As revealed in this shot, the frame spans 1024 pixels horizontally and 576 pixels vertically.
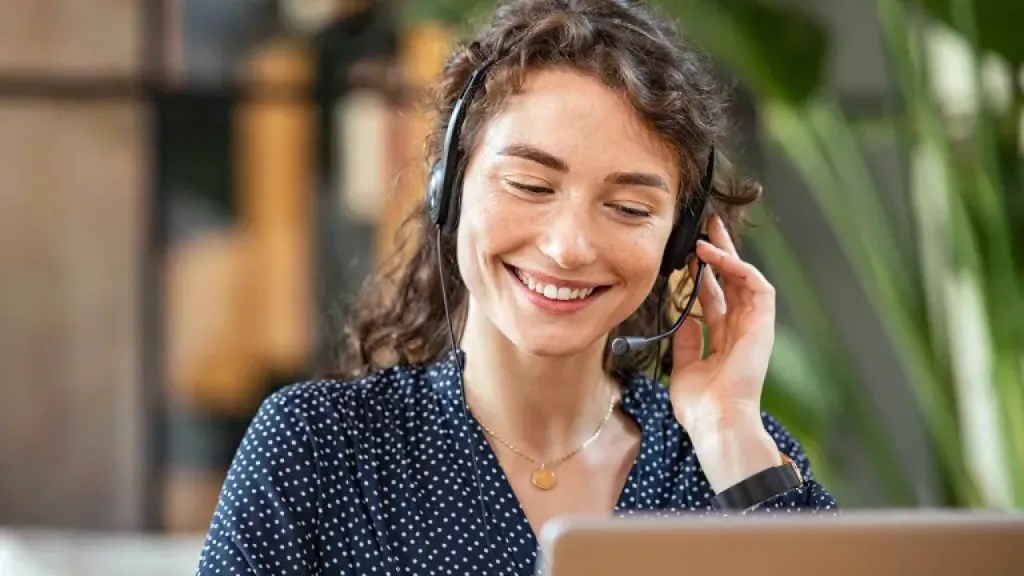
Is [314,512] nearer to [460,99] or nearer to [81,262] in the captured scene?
[460,99]

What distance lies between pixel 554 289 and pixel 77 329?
3.37 meters

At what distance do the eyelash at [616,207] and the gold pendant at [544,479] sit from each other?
273 millimetres

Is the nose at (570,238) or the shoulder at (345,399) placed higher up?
the nose at (570,238)

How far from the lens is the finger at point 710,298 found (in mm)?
1588

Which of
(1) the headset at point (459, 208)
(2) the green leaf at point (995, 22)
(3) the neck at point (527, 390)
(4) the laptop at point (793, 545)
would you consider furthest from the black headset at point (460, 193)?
(2) the green leaf at point (995, 22)

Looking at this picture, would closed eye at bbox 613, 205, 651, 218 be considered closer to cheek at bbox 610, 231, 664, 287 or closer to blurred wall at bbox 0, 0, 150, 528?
cheek at bbox 610, 231, 664, 287

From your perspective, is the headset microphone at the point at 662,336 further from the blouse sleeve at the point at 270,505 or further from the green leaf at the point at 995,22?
the green leaf at the point at 995,22

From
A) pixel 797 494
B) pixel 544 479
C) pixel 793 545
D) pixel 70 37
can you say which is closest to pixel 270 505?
pixel 544 479

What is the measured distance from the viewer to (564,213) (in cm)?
137

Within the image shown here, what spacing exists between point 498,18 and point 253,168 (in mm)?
3081

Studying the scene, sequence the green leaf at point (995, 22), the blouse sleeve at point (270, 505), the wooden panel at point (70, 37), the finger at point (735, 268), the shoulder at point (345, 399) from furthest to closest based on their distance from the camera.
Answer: the wooden panel at point (70, 37) < the green leaf at point (995, 22) < the finger at point (735, 268) < the shoulder at point (345, 399) < the blouse sleeve at point (270, 505)

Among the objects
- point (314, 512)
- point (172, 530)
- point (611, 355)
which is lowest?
point (172, 530)

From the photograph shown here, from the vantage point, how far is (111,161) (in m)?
4.49

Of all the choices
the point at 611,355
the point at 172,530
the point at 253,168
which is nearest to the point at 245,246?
the point at 253,168
